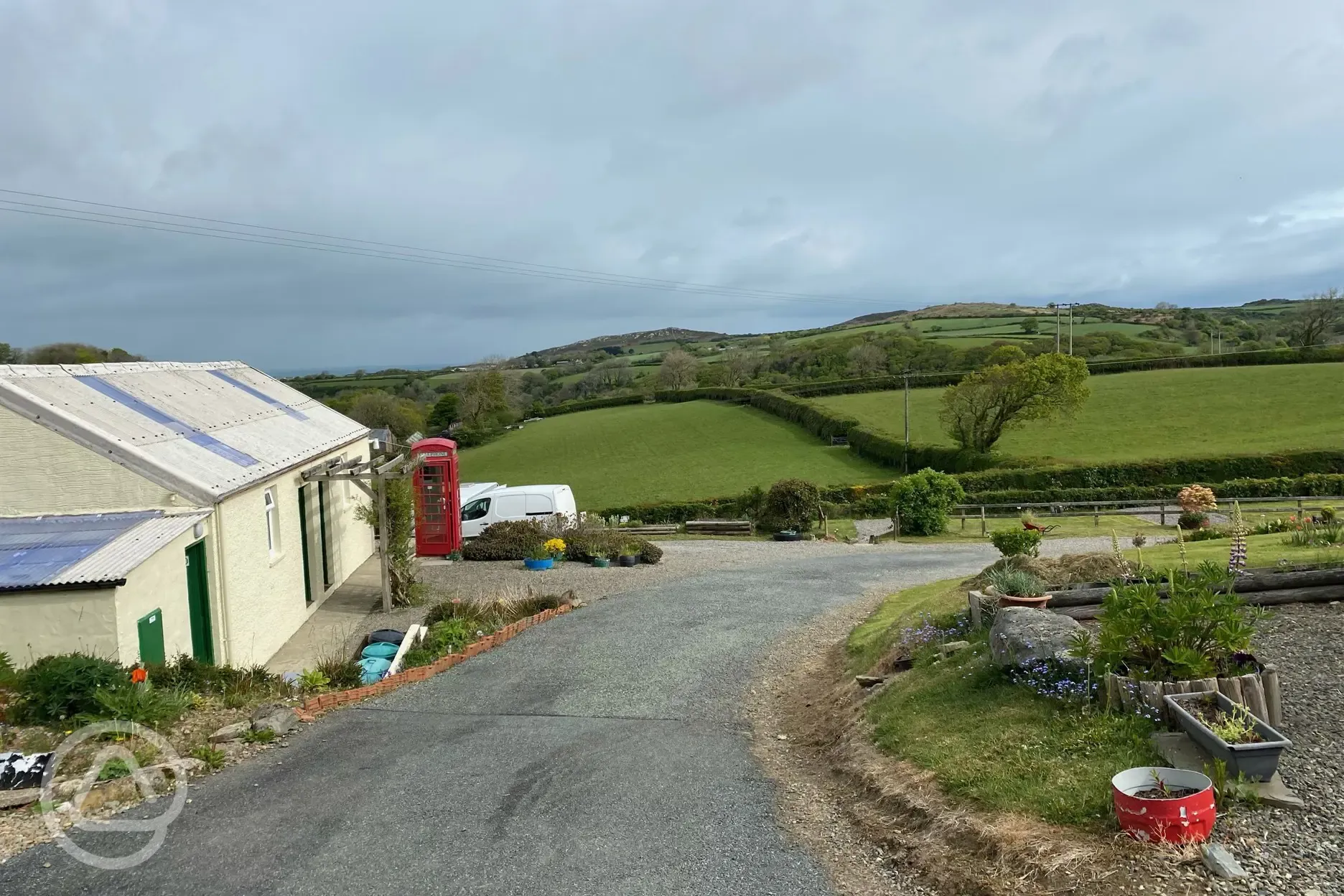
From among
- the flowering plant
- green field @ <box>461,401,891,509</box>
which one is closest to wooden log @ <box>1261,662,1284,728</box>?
the flowering plant

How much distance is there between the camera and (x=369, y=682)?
1123 centimetres

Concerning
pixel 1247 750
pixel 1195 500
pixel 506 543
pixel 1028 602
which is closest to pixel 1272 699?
pixel 1247 750

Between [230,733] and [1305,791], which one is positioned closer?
[1305,791]

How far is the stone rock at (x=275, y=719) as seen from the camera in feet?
29.2

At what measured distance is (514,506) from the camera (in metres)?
28.0

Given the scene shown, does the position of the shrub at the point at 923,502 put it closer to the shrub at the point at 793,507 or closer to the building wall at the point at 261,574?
the shrub at the point at 793,507

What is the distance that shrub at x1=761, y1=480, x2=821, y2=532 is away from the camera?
35.4 meters

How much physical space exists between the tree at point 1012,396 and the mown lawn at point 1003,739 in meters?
45.9

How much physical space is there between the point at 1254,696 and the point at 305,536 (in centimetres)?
1545

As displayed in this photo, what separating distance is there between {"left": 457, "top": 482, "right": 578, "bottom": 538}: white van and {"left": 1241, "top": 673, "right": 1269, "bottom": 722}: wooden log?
2207 cm

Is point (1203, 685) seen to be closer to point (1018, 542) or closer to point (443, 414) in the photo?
point (1018, 542)

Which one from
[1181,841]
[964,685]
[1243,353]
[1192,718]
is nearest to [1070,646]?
[964,685]

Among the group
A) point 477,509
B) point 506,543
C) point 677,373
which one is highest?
point 677,373

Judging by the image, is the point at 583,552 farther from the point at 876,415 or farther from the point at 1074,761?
the point at 876,415
